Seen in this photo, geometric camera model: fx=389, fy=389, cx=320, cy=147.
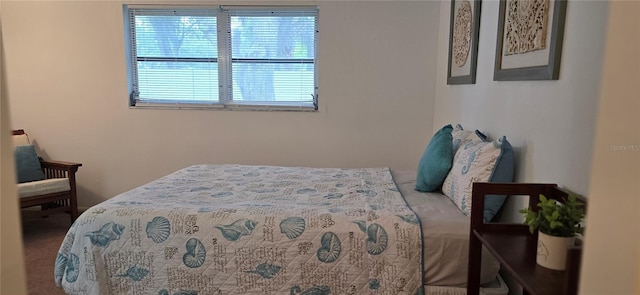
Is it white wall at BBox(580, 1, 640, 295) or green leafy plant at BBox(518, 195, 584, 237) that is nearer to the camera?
white wall at BBox(580, 1, 640, 295)

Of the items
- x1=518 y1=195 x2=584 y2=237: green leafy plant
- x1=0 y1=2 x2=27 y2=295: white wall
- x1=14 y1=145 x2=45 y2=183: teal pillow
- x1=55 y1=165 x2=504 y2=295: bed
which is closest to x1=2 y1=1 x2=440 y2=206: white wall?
x1=14 y1=145 x2=45 y2=183: teal pillow

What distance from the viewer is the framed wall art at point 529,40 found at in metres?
1.29

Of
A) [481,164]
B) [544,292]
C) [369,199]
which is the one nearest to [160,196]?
[369,199]

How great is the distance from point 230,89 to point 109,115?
3.57 feet

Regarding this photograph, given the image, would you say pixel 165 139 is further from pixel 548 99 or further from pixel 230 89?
pixel 548 99

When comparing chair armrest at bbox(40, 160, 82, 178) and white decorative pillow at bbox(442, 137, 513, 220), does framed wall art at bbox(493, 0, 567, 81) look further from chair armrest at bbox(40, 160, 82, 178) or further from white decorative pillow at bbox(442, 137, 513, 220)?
chair armrest at bbox(40, 160, 82, 178)

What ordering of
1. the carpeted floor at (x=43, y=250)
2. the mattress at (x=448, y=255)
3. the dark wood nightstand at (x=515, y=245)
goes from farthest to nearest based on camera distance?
the mattress at (x=448, y=255) → the dark wood nightstand at (x=515, y=245) → the carpeted floor at (x=43, y=250)

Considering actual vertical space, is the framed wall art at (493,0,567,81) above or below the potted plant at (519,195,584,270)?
above

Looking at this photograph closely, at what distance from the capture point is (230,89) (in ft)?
11.2

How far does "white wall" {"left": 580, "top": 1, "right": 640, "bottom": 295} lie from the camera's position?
520 mm

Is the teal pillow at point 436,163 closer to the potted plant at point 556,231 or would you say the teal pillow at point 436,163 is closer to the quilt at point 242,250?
the quilt at point 242,250

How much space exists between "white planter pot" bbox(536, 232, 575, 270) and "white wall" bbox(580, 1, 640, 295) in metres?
0.43

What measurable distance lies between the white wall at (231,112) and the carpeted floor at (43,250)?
0.56 metres

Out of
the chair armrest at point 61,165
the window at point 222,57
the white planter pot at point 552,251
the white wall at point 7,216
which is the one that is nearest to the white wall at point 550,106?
the white planter pot at point 552,251
